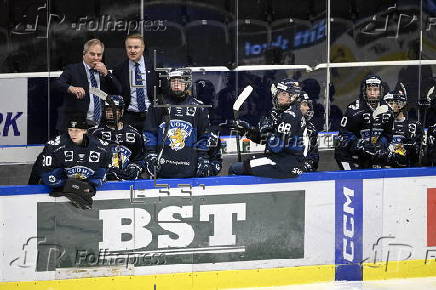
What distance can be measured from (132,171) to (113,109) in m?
0.61

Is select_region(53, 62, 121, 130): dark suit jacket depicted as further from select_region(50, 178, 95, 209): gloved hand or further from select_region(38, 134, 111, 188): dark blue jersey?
select_region(50, 178, 95, 209): gloved hand

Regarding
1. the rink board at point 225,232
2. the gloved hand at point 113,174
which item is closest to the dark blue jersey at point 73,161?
the rink board at point 225,232

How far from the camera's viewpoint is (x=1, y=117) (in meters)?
11.7

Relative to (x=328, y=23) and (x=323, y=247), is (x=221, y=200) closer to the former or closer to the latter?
(x=323, y=247)

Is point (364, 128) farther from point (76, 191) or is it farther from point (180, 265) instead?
point (76, 191)

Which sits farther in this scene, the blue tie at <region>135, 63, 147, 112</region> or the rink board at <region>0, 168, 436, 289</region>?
the blue tie at <region>135, 63, 147, 112</region>

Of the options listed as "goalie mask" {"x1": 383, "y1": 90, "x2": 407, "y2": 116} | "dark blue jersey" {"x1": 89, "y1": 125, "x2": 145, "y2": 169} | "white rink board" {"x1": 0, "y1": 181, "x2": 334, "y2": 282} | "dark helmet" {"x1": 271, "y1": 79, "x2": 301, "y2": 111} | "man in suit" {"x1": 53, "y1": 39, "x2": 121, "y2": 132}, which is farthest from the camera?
"goalie mask" {"x1": 383, "y1": 90, "x2": 407, "y2": 116}

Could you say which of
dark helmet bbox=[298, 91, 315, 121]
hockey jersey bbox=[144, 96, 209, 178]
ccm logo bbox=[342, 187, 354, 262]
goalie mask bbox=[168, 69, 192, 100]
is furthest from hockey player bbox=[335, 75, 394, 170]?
goalie mask bbox=[168, 69, 192, 100]

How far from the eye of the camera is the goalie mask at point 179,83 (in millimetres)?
10656

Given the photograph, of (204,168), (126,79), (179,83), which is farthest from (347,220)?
(126,79)

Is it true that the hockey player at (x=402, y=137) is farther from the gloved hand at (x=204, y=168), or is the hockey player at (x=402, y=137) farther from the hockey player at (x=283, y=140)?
the gloved hand at (x=204, y=168)

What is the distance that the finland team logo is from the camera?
421 inches

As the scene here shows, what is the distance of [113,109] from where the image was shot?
10805mm

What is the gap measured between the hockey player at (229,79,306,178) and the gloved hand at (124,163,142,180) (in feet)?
3.08
